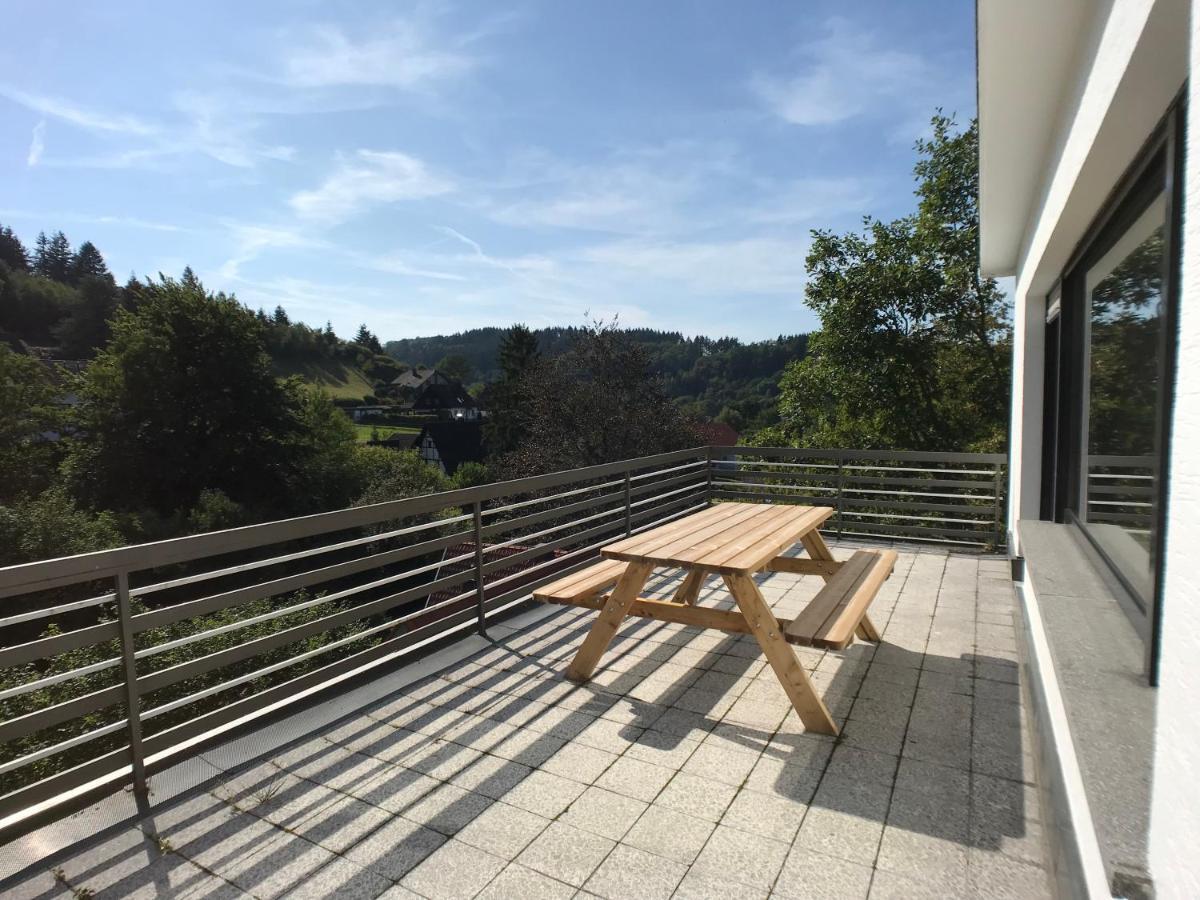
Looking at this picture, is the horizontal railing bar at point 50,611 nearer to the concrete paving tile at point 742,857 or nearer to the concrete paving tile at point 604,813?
the concrete paving tile at point 604,813

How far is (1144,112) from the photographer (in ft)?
5.00

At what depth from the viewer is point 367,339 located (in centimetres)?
9619

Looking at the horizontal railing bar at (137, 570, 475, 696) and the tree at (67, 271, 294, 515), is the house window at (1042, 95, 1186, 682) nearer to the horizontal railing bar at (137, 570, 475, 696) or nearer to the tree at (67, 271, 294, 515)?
the horizontal railing bar at (137, 570, 475, 696)

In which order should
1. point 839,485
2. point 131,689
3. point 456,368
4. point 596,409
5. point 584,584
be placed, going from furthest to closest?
point 456,368 < point 596,409 < point 839,485 < point 584,584 < point 131,689

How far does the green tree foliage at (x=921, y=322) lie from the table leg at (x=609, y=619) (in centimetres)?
951

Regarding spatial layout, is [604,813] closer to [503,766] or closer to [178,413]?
[503,766]

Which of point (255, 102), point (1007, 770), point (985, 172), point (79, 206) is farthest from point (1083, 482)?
point (79, 206)

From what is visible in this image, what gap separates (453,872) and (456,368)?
86235 mm

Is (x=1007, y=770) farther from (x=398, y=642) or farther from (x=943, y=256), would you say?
(x=943, y=256)

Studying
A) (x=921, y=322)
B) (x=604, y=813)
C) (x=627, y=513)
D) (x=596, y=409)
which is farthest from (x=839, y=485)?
(x=596, y=409)

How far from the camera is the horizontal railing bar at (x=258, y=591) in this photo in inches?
89.7

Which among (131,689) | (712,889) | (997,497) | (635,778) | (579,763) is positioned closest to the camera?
(712,889)

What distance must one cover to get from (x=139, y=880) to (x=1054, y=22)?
3.99 m

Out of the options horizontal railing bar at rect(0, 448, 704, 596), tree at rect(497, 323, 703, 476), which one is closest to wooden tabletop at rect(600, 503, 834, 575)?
horizontal railing bar at rect(0, 448, 704, 596)
